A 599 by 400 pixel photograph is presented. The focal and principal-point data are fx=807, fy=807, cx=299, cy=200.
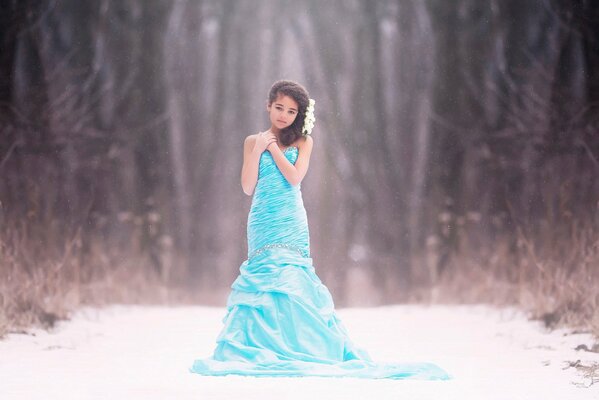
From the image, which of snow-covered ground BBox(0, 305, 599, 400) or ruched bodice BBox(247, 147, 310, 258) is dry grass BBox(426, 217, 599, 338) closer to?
snow-covered ground BBox(0, 305, 599, 400)

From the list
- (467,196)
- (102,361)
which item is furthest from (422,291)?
(102,361)

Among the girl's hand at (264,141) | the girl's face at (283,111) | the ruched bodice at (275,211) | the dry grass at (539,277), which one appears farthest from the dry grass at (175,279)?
the girl's face at (283,111)

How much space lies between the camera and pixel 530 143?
19.1 ft

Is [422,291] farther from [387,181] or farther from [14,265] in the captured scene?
[14,265]

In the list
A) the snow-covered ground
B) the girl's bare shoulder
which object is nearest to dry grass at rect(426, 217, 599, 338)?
the snow-covered ground

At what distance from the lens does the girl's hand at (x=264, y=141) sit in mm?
3560

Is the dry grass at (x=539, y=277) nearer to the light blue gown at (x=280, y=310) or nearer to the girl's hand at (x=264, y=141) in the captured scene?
the light blue gown at (x=280, y=310)

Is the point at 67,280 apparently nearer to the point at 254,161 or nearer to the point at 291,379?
the point at 254,161

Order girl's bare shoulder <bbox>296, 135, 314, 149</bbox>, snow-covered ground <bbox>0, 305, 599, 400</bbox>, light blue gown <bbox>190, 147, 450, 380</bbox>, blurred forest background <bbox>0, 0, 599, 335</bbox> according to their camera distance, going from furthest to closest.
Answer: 1. blurred forest background <bbox>0, 0, 599, 335</bbox>
2. girl's bare shoulder <bbox>296, 135, 314, 149</bbox>
3. light blue gown <bbox>190, 147, 450, 380</bbox>
4. snow-covered ground <bbox>0, 305, 599, 400</bbox>

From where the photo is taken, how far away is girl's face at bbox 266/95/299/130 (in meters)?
3.58

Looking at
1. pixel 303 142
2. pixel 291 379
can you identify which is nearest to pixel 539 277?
pixel 303 142

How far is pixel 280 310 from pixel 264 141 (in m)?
0.75

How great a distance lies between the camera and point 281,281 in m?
3.51

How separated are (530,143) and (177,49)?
9.30ft
